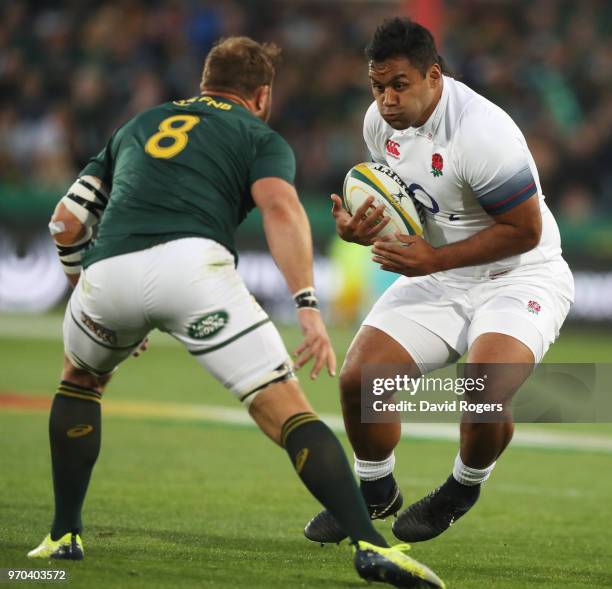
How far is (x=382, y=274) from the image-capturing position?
16391mm

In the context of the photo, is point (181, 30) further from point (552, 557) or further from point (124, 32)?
point (552, 557)

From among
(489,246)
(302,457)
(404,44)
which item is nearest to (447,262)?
(489,246)

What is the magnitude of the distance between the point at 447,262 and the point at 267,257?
1155cm

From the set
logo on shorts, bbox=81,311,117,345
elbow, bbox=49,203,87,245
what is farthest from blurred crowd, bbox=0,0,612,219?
logo on shorts, bbox=81,311,117,345

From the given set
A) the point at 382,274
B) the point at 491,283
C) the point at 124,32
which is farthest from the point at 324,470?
the point at 124,32

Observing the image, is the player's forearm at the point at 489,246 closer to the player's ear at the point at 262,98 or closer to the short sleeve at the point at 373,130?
the short sleeve at the point at 373,130

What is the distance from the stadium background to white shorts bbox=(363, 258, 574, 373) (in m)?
1.01

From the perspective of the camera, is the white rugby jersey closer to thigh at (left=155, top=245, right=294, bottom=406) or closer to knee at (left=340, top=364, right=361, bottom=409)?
knee at (left=340, top=364, right=361, bottom=409)

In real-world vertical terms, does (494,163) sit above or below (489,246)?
above

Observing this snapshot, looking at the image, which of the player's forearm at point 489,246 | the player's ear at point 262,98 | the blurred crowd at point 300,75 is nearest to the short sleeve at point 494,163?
the player's forearm at point 489,246

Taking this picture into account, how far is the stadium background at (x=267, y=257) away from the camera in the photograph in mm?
6641

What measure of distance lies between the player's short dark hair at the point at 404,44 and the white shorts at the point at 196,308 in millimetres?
1333

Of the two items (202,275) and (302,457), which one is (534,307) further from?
(202,275)

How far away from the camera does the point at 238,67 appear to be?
511cm
